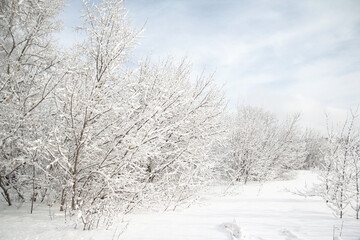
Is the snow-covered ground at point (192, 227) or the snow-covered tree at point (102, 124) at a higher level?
the snow-covered tree at point (102, 124)

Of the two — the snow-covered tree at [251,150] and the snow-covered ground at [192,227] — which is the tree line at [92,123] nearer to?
the snow-covered ground at [192,227]

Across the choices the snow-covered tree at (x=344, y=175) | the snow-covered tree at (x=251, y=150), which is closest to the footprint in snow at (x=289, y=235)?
the snow-covered tree at (x=344, y=175)

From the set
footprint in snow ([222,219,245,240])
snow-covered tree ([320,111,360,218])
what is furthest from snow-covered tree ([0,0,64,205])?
snow-covered tree ([320,111,360,218])

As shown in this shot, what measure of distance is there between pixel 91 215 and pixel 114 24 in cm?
399

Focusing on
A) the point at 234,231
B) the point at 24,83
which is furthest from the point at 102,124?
the point at 234,231

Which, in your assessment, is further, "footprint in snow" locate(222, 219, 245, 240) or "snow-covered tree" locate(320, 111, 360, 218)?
"snow-covered tree" locate(320, 111, 360, 218)

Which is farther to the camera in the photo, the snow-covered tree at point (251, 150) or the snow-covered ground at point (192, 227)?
the snow-covered tree at point (251, 150)

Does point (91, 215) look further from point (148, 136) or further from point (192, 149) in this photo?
point (192, 149)

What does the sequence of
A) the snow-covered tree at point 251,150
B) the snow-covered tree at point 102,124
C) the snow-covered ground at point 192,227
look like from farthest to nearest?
the snow-covered tree at point 251,150 → the snow-covered tree at point 102,124 → the snow-covered ground at point 192,227

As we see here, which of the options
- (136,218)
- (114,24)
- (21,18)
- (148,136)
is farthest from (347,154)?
(21,18)

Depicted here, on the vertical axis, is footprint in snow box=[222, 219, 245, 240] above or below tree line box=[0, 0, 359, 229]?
below

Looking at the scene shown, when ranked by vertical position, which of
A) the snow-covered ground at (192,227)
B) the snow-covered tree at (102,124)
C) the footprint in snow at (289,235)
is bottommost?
the snow-covered ground at (192,227)

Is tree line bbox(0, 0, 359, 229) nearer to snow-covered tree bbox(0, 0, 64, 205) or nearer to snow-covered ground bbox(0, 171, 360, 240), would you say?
snow-covered tree bbox(0, 0, 64, 205)

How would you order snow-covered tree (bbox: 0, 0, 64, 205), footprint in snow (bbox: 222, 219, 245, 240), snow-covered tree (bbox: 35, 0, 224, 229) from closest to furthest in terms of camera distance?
footprint in snow (bbox: 222, 219, 245, 240) → snow-covered tree (bbox: 35, 0, 224, 229) → snow-covered tree (bbox: 0, 0, 64, 205)
